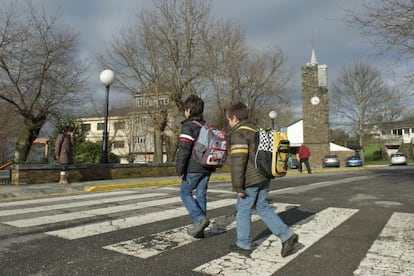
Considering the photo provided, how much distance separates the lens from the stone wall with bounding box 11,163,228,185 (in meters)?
10.9

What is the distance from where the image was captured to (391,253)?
12.8 ft

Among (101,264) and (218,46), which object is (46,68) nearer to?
(218,46)

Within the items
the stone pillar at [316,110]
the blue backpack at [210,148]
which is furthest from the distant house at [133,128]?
the blue backpack at [210,148]

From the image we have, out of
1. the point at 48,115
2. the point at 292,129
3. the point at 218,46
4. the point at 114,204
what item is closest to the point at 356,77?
the point at 292,129

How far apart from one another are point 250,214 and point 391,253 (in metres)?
1.61

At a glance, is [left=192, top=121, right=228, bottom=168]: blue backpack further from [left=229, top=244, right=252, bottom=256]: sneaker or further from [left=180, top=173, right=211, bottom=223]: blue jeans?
[left=229, top=244, right=252, bottom=256]: sneaker

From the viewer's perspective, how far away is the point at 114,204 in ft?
23.6

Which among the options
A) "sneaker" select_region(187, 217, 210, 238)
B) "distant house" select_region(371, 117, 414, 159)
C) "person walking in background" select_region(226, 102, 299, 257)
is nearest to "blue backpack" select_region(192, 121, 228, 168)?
"person walking in background" select_region(226, 102, 299, 257)

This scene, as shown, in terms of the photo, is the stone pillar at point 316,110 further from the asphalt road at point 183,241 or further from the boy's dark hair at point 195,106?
the boy's dark hair at point 195,106

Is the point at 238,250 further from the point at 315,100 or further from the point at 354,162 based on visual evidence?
the point at 315,100

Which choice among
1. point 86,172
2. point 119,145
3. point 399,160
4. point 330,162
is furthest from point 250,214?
point 119,145

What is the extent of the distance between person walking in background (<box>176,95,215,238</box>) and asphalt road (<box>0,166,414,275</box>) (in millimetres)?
255

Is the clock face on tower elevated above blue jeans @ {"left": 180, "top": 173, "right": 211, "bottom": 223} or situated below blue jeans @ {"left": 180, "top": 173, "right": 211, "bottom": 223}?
above

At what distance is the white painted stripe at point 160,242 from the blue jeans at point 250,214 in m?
0.79
